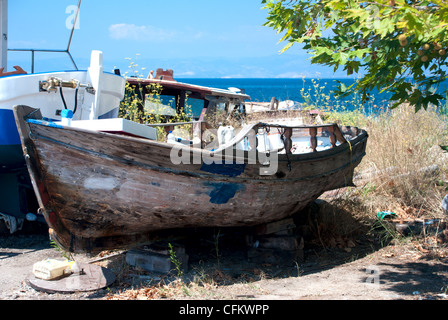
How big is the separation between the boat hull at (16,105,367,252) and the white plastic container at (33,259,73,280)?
0.76 ft

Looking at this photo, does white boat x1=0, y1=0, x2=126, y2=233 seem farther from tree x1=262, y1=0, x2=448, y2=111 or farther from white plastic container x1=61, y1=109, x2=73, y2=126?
tree x1=262, y1=0, x2=448, y2=111

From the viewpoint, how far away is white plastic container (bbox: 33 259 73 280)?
489cm

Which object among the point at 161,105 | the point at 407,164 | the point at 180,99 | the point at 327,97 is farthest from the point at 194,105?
the point at 407,164

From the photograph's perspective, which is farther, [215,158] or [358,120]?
[358,120]

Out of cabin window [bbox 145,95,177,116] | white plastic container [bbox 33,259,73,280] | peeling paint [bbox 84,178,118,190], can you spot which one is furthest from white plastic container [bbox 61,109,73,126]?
cabin window [bbox 145,95,177,116]

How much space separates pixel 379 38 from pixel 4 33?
6.03 metres

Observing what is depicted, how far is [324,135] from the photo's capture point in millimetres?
9133

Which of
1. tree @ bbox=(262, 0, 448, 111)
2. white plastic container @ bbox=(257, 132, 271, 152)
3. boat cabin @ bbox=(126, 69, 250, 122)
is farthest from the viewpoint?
boat cabin @ bbox=(126, 69, 250, 122)

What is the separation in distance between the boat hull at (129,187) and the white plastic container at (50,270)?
23 cm

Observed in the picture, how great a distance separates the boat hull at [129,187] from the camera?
14.7 ft

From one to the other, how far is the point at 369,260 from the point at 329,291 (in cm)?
154

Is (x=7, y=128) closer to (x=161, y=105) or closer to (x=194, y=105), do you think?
(x=161, y=105)

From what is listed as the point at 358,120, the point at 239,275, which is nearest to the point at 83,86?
the point at 239,275
